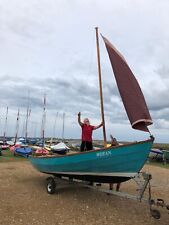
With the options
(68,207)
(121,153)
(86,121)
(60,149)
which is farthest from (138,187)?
(60,149)

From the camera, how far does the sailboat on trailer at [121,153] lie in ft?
30.1

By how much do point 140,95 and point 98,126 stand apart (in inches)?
105

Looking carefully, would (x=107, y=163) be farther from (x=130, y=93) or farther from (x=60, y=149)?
(x=60, y=149)

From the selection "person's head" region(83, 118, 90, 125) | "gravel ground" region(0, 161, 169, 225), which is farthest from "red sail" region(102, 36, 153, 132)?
"gravel ground" region(0, 161, 169, 225)

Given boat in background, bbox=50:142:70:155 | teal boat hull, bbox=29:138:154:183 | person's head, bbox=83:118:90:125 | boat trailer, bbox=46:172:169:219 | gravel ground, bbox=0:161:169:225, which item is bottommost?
gravel ground, bbox=0:161:169:225

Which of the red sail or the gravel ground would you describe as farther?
the red sail

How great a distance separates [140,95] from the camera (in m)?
9.57

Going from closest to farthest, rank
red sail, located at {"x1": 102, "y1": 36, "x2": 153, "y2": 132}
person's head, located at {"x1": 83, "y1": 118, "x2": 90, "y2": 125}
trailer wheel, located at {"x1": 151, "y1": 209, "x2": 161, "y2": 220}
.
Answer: trailer wheel, located at {"x1": 151, "y1": 209, "x2": 161, "y2": 220}
red sail, located at {"x1": 102, "y1": 36, "x2": 153, "y2": 132}
person's head, located at {"x1": 83, "y1": 118, "x2": 90, "y2": 125}

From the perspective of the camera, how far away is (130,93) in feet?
31.4

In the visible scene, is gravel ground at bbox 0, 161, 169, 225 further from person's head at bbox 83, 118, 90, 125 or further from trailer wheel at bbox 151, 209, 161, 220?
person's head at bbox 83, 118, 90, 125

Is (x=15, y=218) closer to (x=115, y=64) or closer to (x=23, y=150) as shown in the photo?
(x=115, y=64)

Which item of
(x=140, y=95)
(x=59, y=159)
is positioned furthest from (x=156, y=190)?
(x=140, y=95)

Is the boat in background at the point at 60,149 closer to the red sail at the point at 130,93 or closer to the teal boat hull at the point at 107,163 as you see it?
the teal boat hull at the point at 107,163

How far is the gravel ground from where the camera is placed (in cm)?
860
